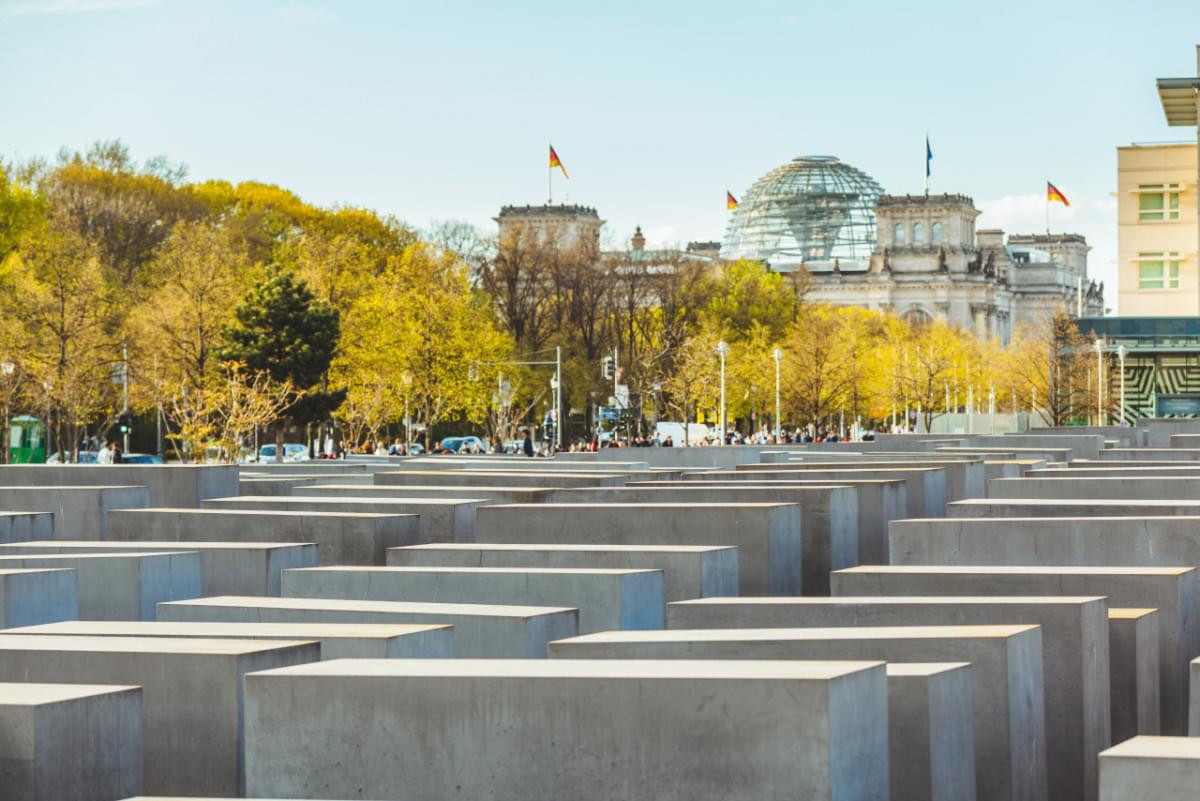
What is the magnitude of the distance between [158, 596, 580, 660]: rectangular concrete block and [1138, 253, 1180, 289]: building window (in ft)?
211

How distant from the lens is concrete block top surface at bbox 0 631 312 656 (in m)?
8.98

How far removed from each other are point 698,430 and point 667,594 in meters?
66.6

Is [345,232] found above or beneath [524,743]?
above

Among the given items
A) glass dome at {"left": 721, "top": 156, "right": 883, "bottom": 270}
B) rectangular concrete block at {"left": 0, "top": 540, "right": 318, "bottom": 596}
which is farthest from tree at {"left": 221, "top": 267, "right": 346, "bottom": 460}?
glass dome at {"left": 721, "top": 156, "right": 883, "bottom": 270}

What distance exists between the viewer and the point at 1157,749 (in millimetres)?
6695

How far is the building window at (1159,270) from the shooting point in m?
71.3

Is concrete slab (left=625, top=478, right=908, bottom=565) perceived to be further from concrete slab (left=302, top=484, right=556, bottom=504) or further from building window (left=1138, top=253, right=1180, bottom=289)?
building window (left=1138, top=253, right=1180, bottom=289)

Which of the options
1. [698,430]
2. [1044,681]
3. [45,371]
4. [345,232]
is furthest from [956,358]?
[1044,681]

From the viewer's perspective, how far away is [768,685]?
720 cm

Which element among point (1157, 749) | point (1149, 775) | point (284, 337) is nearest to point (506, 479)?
point (1157, 749)

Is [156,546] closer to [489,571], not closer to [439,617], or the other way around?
[489,571]

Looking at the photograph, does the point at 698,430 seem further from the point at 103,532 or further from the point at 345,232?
the point at 103,532

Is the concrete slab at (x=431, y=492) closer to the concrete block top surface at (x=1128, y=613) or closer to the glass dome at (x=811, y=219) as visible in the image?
the concrete block top surface at (x=1128, y=613)

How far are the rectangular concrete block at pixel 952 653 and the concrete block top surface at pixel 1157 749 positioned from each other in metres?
2.04
